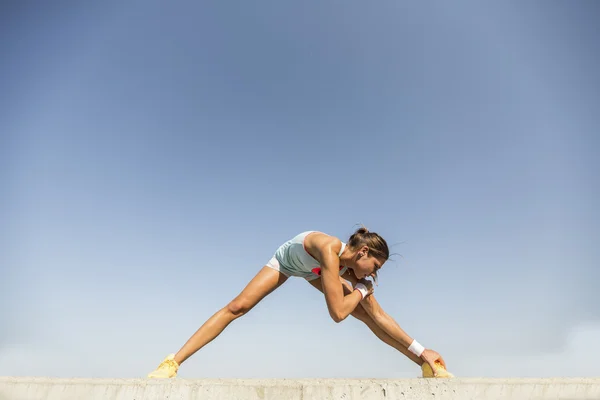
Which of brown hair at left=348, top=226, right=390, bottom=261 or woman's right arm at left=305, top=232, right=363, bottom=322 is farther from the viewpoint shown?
brown hair at left=348, top=226, right=390, bottom=261

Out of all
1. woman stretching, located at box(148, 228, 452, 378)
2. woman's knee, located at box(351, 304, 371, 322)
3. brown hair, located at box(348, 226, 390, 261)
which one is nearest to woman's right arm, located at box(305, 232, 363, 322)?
woman stretching, located at box(148, 228, 452, 378)

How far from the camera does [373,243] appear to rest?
15.5 ft

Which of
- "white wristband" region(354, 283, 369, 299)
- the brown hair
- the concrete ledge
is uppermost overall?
the brown hair

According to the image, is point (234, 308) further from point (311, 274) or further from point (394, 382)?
point (394, 382)

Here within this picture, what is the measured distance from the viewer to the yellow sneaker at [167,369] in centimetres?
422

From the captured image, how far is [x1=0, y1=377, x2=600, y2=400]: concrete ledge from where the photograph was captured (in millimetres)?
2939

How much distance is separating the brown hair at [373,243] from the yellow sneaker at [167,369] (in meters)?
2.17

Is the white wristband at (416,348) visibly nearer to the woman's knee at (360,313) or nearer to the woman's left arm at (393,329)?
the woman's left arm at (393,329)

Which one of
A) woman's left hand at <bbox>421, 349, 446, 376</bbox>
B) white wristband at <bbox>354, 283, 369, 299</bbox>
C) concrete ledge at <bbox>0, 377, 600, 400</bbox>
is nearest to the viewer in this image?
concrete ledge at <bbox>0, 377, 600, 400</bbox>

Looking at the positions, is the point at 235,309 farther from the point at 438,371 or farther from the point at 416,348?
the point at 438,371

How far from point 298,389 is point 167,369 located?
75.6 inches

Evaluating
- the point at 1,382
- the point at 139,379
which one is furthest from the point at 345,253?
the point at 1,382

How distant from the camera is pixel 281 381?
3.08 meters

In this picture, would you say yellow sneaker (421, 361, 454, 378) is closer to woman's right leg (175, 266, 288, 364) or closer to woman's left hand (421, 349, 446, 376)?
woman's left hand (421, 349, 446, 376)
